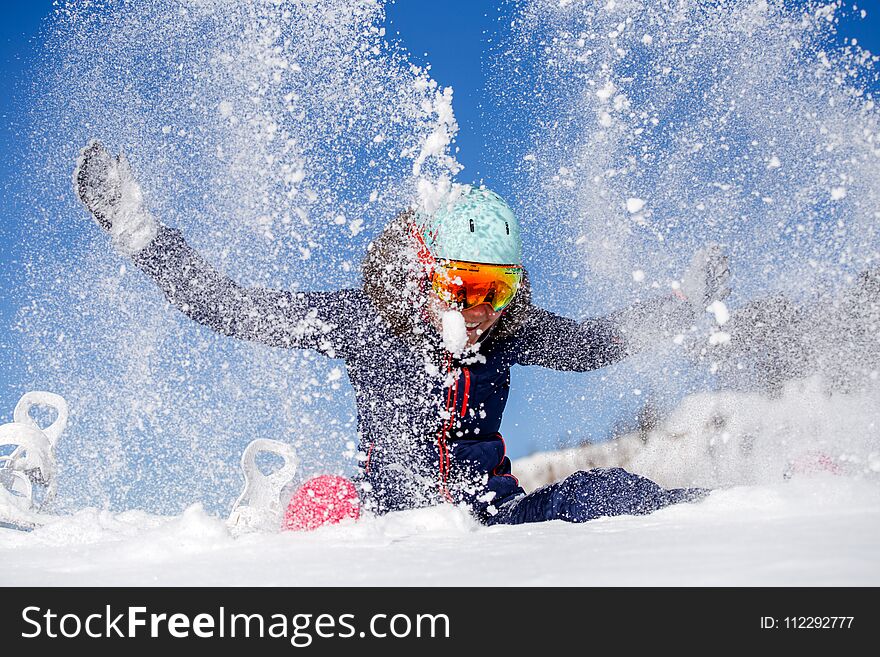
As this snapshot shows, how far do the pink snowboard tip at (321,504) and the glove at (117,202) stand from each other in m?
1.72

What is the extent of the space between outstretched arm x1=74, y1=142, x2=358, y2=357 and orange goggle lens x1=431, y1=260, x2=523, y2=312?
106cm

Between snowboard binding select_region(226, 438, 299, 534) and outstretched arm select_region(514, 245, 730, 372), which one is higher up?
outstretched arm select_region(514, 245, 730, 372)

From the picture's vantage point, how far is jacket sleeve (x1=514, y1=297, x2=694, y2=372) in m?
4.73

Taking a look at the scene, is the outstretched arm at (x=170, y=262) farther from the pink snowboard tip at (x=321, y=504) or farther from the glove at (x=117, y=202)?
the pink snowboard tip at (x=321, y=504)

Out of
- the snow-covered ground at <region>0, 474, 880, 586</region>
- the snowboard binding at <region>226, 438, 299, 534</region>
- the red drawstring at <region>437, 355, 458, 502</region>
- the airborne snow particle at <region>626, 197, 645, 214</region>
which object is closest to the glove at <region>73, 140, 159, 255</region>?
the snowboard binding at <region>226, 438, 299, 534</region>

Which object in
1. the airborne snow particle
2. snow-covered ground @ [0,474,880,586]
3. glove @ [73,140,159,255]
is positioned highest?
the airborne snow particle

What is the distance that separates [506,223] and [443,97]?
0.97 metres

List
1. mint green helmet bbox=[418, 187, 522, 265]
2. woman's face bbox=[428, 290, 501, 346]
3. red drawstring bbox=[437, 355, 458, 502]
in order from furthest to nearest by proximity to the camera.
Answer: red drawstring bbox=[437, 355, 458, 502], woman's face bbox=[428, 290, 501, 346], mint green helmet bbox=[418, 187, 522, 265]

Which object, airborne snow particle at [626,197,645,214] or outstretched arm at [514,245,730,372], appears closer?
outstretched arm at [514,245,730,372]

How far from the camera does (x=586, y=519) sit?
3248 mm

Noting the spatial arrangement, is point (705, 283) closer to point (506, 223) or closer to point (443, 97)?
point (506, 223)

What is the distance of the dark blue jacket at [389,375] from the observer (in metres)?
4.08

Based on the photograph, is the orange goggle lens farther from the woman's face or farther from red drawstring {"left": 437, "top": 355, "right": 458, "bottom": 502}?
red drawstring {"left": 437, "top": 355, "right": 458, "bottom": 502}

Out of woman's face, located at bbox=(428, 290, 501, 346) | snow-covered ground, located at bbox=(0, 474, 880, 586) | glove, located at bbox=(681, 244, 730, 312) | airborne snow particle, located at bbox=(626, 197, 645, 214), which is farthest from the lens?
airborne snow particle, located at bbox=(626, 197, 645, 214)
